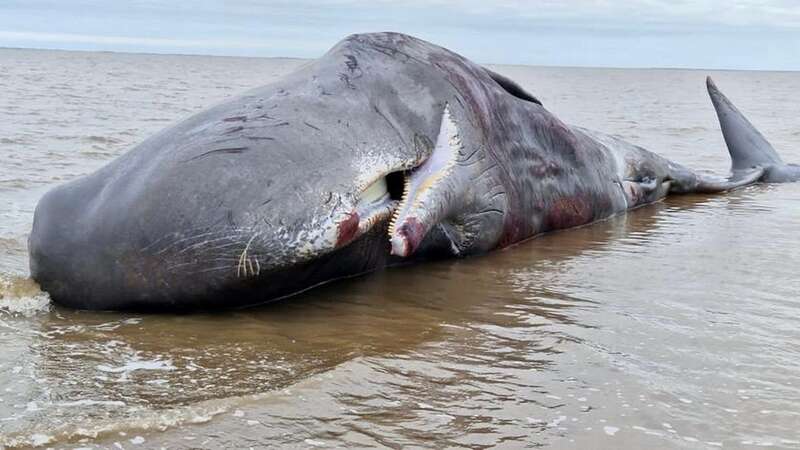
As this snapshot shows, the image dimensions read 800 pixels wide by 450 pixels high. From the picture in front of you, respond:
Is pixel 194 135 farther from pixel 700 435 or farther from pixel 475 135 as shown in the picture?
pixel 700 435

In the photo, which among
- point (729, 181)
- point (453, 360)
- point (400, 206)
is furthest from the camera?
point (729, 181)

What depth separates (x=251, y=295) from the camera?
4.75 m

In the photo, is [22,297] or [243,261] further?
[22,297]

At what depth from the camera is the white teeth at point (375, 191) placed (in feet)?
16.9

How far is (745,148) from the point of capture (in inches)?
421

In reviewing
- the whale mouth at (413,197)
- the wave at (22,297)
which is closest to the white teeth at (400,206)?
the whale mouth at (413,197)

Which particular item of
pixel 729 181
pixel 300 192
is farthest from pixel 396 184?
pixel 729 181

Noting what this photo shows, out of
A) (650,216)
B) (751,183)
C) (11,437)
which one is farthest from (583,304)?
(751,183)

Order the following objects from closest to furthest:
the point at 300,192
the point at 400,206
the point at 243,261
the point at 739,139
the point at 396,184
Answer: the point at 243,261
the point at 300,192
the point at 400,206
the point at 396,184
the point at 739,139

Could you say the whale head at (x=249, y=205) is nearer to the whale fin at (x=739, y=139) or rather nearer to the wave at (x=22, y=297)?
the wave at (x=22, y=297)

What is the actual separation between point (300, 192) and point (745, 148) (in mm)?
7616

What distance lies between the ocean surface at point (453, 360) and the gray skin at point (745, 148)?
4.24 m

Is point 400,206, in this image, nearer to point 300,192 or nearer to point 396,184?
point 396,184

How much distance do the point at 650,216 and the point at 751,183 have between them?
2805 mm
